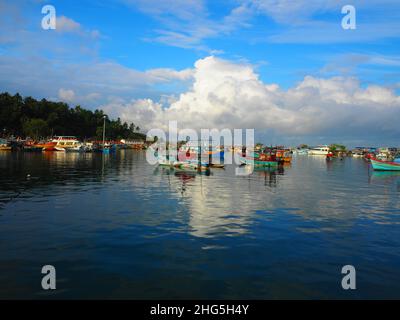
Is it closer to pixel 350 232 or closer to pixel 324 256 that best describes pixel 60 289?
pixel 324 256

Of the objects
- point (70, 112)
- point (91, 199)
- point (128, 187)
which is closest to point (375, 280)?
point (91, 199)

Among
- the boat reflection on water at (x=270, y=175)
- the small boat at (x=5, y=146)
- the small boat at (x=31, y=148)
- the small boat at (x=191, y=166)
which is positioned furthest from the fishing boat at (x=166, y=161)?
the small boat at (x=5, y=146)

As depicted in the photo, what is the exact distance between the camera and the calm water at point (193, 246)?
12.2 m

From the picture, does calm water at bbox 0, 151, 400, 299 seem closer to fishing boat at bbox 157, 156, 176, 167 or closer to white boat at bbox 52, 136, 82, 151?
fishing boat at bbox 157, 156, 176, 167

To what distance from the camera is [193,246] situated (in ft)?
55.0

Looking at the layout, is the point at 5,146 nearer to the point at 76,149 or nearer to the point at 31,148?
the point at 31,148

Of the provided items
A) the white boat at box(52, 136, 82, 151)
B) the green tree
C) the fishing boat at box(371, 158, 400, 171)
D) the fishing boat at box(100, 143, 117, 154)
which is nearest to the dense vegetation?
the green tree

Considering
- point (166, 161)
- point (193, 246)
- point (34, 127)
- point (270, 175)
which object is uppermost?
point (34, 127)

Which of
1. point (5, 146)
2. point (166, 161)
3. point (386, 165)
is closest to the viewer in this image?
point (166, 161)

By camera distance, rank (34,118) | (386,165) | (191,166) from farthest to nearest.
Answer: (34,118) → (386,165) → (191,166)

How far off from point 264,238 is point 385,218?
11.5 metres

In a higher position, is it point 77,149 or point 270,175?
point 77,149

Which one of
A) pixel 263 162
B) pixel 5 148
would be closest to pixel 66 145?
pixel 5 148

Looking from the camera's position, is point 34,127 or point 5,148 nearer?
point 5,148
